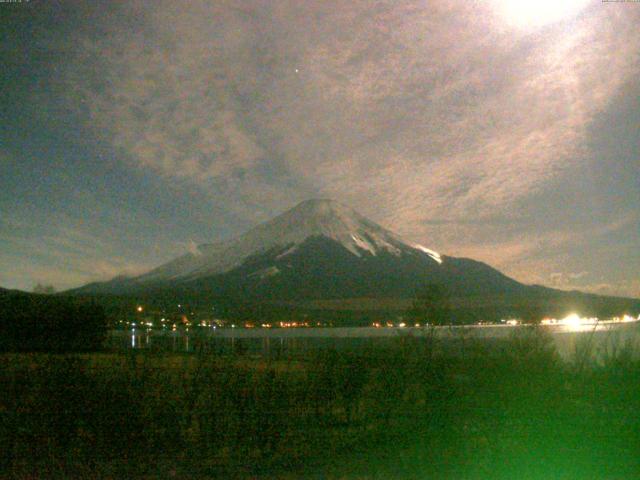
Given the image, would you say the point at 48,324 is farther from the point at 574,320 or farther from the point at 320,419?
the point at 320,419

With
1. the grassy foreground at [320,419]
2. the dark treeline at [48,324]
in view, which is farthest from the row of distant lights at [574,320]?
the dark treeline at [48,324]

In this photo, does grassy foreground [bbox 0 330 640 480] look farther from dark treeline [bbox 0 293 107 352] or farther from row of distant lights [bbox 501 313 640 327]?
dark treeline [bbox 0 293 107 352]

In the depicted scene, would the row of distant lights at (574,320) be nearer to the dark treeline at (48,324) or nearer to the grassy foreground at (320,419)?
the grassy foreground at (320,419)

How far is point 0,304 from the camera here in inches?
1138

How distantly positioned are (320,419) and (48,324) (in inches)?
790

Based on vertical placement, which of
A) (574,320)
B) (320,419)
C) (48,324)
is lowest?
(320,419)

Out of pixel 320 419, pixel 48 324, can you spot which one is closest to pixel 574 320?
pixel 320 419

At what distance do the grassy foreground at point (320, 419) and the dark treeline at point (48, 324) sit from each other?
48.9 ft

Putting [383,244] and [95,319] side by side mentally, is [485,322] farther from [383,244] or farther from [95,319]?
[383,244]

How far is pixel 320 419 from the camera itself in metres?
10.6

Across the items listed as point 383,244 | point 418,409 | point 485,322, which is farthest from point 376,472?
point 383,244

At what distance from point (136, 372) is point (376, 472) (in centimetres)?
364

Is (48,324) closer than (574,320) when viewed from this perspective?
No

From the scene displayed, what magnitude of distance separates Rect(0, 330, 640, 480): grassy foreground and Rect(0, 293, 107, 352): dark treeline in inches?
587
